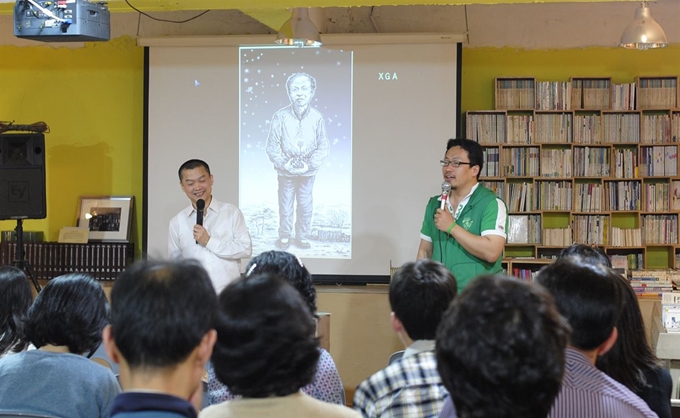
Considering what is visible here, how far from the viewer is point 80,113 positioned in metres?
6.90

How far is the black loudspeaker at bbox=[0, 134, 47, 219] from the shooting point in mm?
6012

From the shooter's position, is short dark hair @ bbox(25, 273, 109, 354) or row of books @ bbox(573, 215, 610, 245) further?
row of books @ bbox(573, 215, 610, 245)

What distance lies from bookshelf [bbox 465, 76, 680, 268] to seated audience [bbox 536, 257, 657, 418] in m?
4.76

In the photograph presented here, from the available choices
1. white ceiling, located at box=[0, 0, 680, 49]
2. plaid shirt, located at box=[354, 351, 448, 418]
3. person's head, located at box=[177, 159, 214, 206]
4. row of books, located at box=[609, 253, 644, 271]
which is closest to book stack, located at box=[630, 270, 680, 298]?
row of books, located at box=[609, 253, 644, 271]

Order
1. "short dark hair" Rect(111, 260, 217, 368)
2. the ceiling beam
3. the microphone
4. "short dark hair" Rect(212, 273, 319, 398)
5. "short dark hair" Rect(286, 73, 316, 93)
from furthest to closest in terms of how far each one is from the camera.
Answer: "short dark hair" Rect(286, 73, 316, 93), the ceiling beam, the microphone, "short dark hair" Rect(212, 273, 319, 398), "short dark hair" Rect(111, 260, 217, 368)

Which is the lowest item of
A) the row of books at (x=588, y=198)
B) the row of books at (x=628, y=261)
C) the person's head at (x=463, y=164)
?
the row of books at (x=628, y=261)

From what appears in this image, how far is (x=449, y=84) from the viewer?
6078 millimetres

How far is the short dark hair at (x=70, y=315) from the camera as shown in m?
2.22

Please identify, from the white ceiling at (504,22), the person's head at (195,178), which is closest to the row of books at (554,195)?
the white ceiling at (504,22)

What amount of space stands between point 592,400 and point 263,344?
66 centimetres

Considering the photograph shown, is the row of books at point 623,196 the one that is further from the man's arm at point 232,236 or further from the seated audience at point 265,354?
the seated audience at point 265,354

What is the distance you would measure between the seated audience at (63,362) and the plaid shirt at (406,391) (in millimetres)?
648

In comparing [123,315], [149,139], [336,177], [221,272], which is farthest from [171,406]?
[149,139]

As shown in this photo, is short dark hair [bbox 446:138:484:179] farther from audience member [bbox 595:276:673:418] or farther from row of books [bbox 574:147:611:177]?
row of books [bbox 574:147:611:177]
